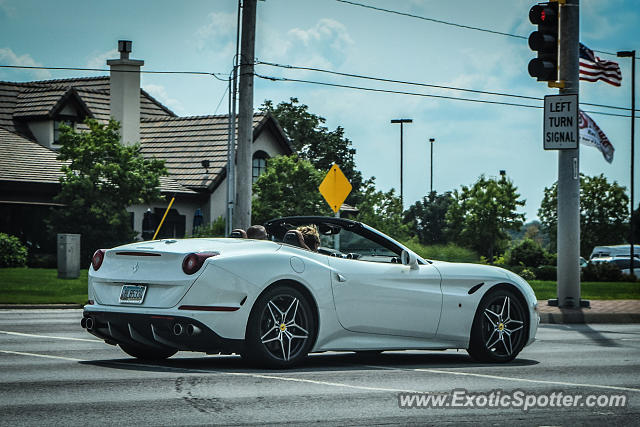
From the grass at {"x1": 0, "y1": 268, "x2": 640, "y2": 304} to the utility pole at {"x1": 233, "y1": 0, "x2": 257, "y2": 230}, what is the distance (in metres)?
3.77

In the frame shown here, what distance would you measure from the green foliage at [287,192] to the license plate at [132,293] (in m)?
27.2

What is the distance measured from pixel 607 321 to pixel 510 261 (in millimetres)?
30661

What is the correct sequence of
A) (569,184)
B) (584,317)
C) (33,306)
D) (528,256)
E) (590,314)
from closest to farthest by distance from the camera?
1. (584,317)
2. (590,314)
3. (569,184)
4. (33,306)
5. (528,256)

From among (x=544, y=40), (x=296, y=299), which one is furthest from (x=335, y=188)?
(x=296, y=299)

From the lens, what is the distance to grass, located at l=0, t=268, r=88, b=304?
831 inches

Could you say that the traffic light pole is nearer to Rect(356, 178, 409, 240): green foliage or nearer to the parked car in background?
Rect(356, 178, 409, 240): green foliage

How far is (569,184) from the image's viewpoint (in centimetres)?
1906

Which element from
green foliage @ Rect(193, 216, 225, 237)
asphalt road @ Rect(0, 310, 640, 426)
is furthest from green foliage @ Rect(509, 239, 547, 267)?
asphalt road @ Rect(0, 310, 640, 426)

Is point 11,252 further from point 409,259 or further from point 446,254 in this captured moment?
point 409,259

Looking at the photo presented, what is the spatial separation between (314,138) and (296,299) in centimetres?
5752

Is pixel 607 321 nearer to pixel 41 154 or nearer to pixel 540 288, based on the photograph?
pixel 540 288

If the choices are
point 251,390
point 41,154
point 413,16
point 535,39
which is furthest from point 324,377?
point 41,154

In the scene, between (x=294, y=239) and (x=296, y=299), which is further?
(x=294, y=239)

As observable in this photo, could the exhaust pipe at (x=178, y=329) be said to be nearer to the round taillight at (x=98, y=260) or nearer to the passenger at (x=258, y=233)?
the round taillight at (x=98, y=260)
